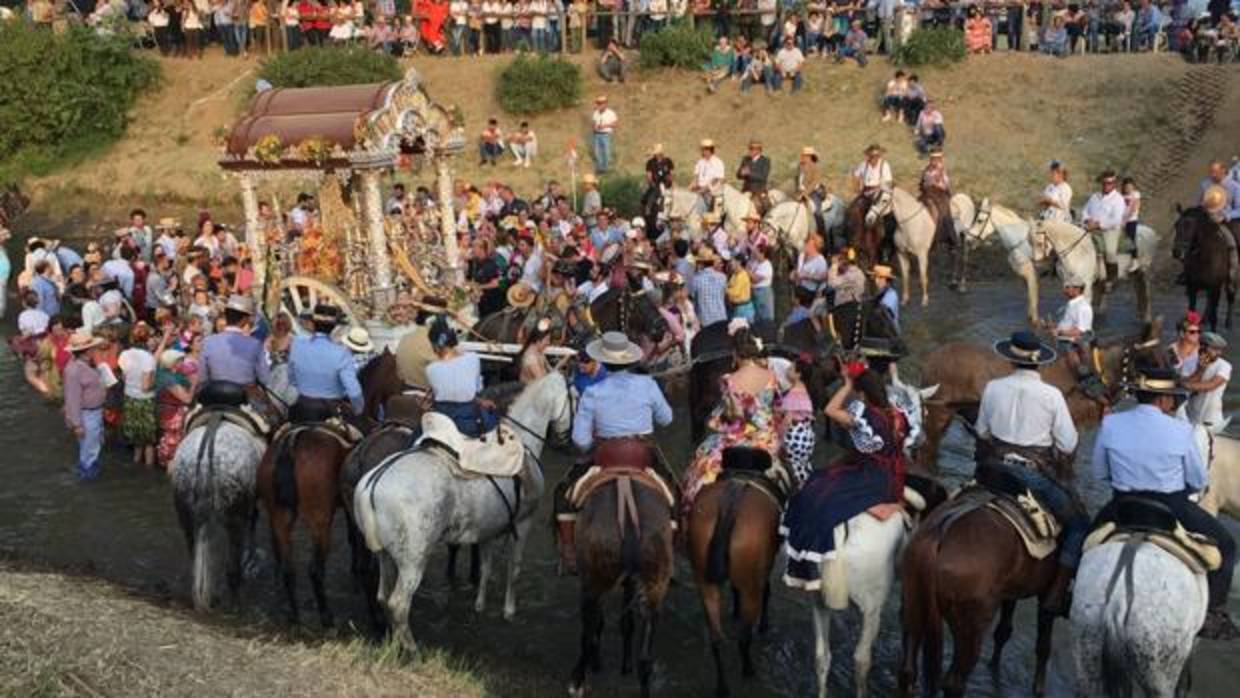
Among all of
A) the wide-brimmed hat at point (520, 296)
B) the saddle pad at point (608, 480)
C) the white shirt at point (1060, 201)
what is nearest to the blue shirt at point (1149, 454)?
the saddle pad at point (608, 480)

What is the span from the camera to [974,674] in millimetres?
9422

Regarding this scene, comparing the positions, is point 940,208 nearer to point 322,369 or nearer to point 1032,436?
point 1032,436

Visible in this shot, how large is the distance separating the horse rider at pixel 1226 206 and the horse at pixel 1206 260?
0.36ft

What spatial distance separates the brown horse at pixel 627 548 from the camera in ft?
28.3

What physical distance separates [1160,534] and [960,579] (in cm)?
121

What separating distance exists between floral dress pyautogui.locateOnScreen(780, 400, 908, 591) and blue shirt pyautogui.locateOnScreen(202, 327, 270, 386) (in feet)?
17.4

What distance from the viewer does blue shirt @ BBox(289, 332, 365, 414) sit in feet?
34.4

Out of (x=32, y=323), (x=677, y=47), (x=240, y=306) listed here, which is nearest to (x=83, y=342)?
(x=240, y=306)

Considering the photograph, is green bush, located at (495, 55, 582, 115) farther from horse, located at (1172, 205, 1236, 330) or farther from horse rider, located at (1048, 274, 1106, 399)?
horse rider, located at (1048, 274, 1106, 399)

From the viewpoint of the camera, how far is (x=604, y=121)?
29812 mm

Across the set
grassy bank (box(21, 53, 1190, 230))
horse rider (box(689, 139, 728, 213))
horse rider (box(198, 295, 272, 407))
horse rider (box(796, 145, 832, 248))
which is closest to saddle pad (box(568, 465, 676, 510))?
horse rider (box(198, 295, 272, 407))

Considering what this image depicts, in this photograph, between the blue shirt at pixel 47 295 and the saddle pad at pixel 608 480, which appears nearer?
the saddle pad at pixel 608 480

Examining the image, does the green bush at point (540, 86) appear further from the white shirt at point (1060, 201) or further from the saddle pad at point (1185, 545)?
the saddle pad at point (1185, 545)

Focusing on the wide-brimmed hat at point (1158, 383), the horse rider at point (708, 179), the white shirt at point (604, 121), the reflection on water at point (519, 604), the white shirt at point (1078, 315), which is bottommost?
the reflection on water at point (519, 604)
